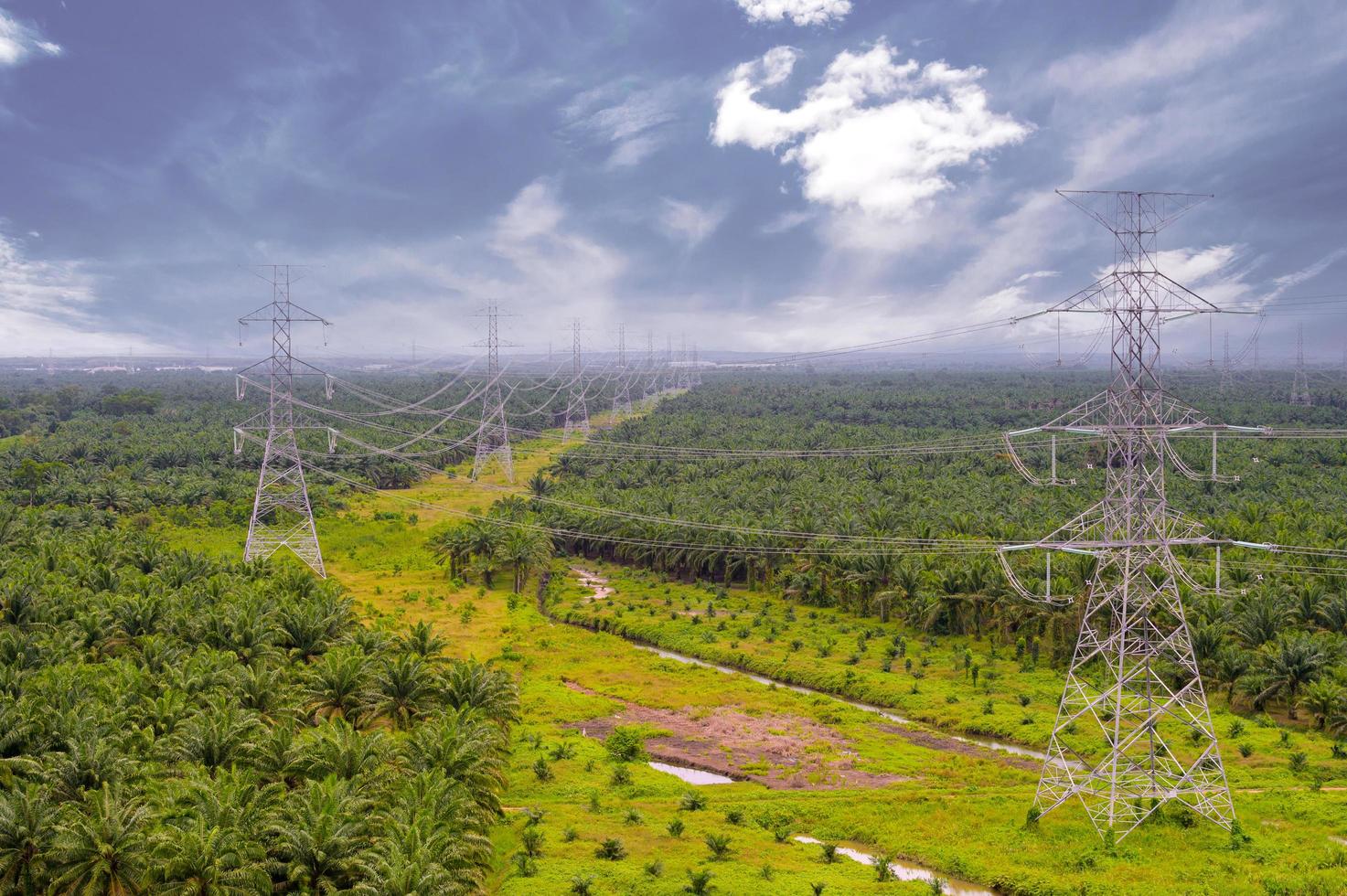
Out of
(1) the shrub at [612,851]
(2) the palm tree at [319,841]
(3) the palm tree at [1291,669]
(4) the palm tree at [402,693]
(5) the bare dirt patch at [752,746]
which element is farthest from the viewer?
(3) the palm tree at [1291,669]

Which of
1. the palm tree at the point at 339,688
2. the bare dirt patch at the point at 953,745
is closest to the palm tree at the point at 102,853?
the palm tree at the point at 339,688

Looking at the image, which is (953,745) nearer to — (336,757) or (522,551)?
(336,757)

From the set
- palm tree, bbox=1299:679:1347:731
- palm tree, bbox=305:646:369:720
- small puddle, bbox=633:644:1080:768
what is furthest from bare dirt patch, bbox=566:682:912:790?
palm tree, bbox=1299:679:1347:731

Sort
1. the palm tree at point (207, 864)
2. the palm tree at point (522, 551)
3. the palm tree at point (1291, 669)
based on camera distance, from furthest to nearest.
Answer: the palm tree at point (522, 551) → the palm tree at point (1291, 669) → the palm tree at point (207, 864)

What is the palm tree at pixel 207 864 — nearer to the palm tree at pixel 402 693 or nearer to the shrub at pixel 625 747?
the palm tree at pixel 402 693

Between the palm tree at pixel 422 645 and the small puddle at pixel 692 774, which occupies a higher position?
the palm tree at pixel 422 645

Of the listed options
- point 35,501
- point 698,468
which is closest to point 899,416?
point 698,468

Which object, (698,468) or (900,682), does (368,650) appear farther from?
(698,468)
